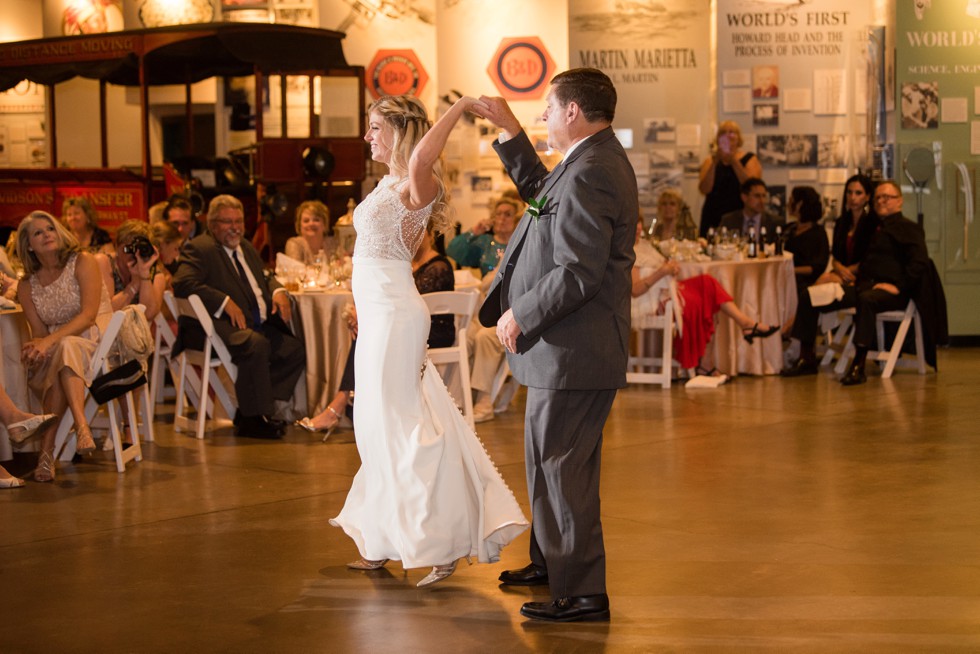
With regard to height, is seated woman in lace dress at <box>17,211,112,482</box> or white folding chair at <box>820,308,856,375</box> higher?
seated woman in lace dress at <box>17,211,112,482</box>

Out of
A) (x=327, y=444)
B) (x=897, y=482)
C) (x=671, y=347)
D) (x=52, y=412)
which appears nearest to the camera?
(x=897, y=482)

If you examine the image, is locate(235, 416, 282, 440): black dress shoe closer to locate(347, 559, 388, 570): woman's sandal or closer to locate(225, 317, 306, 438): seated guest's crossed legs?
locate(225, 317, 306, 438): seated guest's crossed legs

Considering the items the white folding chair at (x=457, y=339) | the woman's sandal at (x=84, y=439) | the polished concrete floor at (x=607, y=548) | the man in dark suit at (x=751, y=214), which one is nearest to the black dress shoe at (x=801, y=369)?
the man in dark suit at (x=751, y=214)

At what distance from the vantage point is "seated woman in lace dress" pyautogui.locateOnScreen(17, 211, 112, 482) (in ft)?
19.3

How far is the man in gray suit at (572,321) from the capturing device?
3.32m

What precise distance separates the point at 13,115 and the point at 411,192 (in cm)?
1335

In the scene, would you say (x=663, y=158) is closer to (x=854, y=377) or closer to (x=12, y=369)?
(x=854, y=377)

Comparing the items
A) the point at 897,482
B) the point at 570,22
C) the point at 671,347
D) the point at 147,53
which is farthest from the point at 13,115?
the point at 897,482

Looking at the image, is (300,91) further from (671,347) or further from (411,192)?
(411,192)

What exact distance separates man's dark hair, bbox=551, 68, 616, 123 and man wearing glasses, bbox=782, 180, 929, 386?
535 cm

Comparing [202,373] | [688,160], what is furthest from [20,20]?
[202,373]

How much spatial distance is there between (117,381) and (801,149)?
24.4 ft

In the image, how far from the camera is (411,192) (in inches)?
154

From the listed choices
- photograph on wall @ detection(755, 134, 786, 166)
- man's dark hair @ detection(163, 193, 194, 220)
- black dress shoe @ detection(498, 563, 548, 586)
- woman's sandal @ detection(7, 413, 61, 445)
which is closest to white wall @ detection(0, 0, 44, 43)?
man's dark hair @ detection(163, 193, 194, 220)
